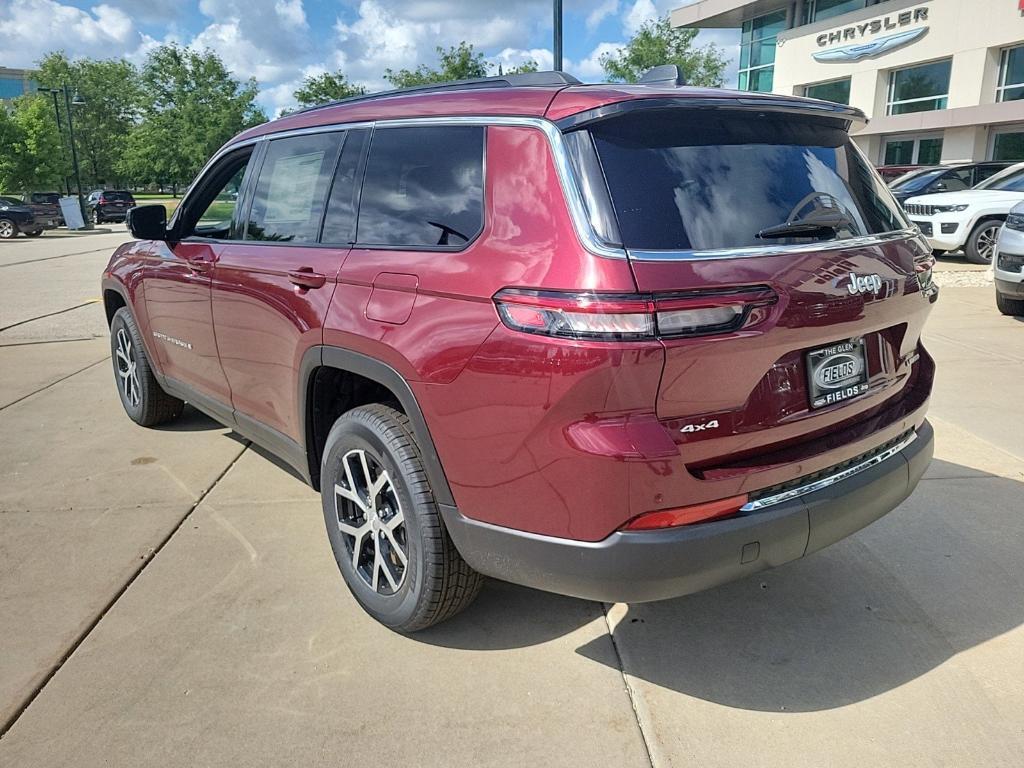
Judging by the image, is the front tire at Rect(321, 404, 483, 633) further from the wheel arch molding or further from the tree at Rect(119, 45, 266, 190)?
the tree at Rect(119, 45, 266, 190)

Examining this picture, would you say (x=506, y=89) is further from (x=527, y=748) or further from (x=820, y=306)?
(x=527, y=748)

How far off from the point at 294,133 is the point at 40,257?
1934 cm

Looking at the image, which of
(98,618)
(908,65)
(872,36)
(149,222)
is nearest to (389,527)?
Result: (98,618)

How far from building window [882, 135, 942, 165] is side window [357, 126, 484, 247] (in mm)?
31366

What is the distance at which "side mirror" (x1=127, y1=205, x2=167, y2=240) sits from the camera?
425cm

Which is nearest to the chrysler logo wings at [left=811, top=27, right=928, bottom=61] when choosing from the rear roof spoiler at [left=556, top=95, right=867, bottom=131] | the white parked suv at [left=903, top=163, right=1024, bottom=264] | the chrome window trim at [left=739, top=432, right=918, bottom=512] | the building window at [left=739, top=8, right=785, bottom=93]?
the building window at [left=739, top=8, right=785, bottom=93]

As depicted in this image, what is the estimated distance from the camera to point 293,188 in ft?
11.2

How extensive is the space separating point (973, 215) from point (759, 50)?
98.7 ft

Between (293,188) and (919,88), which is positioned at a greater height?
(919,88)

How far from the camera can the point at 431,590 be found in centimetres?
264

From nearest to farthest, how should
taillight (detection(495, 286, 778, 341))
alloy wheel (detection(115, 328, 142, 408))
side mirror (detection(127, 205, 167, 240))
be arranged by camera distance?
taillight (detection(495, 286, 778, 341)), side mirror (detection(127, 205, 167, 240)), alloy wheel (detection(115, 328, 142, 408))

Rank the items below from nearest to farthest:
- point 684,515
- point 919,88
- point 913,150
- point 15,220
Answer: point 684,515 < point 15,220 < point 913,150 < point 919,88

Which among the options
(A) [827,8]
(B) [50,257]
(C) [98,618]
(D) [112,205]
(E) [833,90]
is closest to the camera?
(C) [98,618]

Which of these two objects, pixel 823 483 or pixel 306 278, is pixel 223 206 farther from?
pixel 823 483
